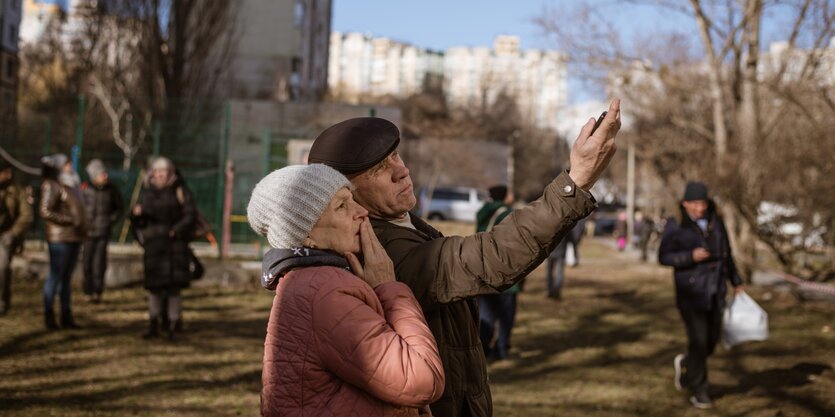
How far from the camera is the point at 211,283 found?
15094 mm

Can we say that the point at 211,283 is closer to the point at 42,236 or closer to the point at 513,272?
the point at 42,236

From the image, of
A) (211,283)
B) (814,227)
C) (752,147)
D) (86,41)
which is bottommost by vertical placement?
(211,283)

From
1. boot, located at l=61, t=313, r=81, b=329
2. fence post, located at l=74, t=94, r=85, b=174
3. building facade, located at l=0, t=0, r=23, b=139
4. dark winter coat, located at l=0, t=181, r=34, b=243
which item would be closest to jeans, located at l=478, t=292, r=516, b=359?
boot, located at l=61, t=313, r=81, b=329

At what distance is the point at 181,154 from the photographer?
18016 millimetres

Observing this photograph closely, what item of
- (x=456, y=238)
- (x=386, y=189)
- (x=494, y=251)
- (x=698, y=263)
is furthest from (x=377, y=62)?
(x=494, y=251)

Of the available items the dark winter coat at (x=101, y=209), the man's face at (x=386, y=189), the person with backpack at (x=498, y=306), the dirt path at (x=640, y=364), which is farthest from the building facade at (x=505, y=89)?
the man's face at (x=386, y=189)

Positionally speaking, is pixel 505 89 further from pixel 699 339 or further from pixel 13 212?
pixel 699 339

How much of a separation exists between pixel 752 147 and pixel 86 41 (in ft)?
92.6

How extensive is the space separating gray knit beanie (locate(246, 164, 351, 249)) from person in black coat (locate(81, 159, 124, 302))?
10.5 m

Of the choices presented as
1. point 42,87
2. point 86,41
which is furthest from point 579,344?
point 42,87

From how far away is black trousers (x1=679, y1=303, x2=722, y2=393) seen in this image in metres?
7.86

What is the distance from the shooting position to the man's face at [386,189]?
2.87m

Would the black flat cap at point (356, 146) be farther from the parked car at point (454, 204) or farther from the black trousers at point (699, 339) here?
the parked car at point (454, 204)

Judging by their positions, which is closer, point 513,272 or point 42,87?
point 513,272
